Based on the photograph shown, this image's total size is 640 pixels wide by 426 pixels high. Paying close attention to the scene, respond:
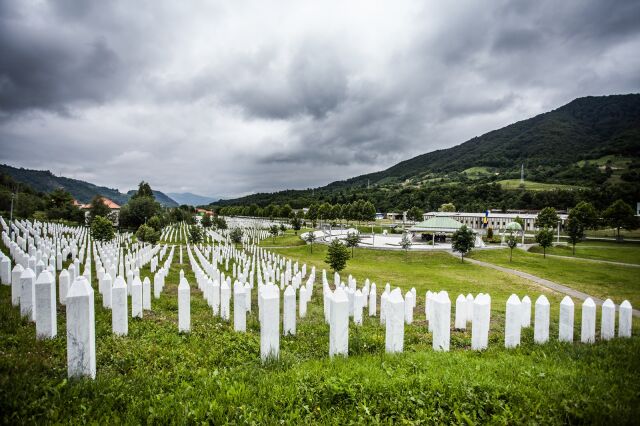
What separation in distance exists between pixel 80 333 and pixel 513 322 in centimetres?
694

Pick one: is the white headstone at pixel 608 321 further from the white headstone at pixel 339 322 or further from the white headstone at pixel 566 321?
the white headstone at pixel 339 322

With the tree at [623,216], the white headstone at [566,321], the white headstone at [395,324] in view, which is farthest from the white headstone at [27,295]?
the tree at [623,216]

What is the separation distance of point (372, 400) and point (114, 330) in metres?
4.79

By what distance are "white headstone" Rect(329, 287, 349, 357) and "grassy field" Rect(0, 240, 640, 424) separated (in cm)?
25

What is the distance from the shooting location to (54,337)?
4.50 metres

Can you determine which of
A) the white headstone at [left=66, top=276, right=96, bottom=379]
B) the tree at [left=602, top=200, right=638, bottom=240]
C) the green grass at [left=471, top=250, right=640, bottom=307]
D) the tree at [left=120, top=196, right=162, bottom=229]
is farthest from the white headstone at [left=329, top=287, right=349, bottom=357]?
the tree at [left=602, top=200, right=638, bottom=240]

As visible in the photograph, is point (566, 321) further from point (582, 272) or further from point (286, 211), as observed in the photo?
point (286, 211)

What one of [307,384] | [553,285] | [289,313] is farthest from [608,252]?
[307,384]

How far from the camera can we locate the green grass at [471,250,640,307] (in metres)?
20.2

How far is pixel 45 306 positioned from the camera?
440cm

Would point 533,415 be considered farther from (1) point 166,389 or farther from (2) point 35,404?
(2) point 35,404

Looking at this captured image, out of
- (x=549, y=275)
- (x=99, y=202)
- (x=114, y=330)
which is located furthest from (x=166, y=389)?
(x=99, y=202)

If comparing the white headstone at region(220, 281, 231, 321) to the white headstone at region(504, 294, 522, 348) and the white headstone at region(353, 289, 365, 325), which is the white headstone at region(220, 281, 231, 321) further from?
the white headstone at region(504, 294, 522, 348)

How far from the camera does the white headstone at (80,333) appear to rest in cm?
354
